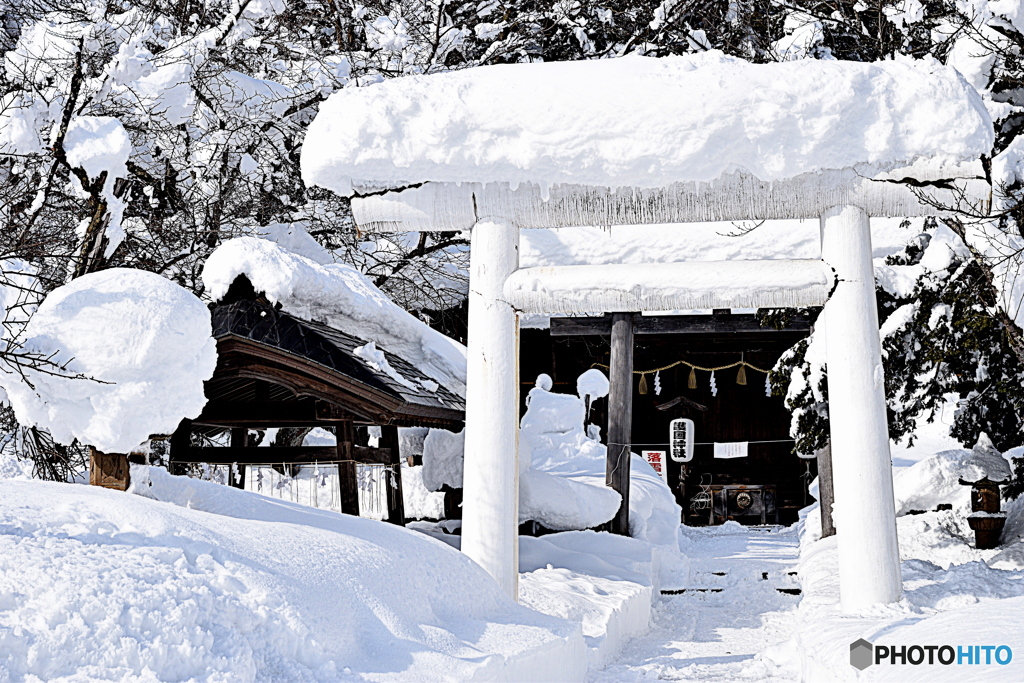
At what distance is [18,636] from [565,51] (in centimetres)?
1310

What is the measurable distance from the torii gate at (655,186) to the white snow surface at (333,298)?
7.03 feet

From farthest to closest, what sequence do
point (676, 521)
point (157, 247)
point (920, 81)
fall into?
point (676, 521) < point (157, 247) < point (920, 81)

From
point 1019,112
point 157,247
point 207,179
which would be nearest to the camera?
point 1019,112

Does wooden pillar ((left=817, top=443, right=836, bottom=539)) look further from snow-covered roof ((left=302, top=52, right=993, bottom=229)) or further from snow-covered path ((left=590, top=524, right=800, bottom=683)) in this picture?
snow-covered roof ((left=302, top=52, right=993, bottom=229))

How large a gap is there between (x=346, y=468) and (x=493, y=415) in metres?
2.38

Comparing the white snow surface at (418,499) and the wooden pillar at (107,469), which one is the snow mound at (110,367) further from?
the white snow surface at (418,499)

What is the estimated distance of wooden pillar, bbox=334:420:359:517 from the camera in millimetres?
7410

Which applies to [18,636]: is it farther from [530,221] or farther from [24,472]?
[24,472]

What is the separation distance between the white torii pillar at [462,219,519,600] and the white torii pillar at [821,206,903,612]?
193cm

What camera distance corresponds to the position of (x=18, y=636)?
2.40 metres

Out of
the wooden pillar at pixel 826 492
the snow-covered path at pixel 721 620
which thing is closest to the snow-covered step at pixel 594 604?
the snow-covered path at pixel 721 620

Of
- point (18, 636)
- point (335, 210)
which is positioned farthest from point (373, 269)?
point (18, 636)

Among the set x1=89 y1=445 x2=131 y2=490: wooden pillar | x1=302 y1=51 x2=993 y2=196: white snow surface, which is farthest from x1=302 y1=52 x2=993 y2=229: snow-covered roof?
x1=89 y1=445 x2=131 y2=490: wooden pillar

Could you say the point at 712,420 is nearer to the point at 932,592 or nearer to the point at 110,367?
the point at 932,592
